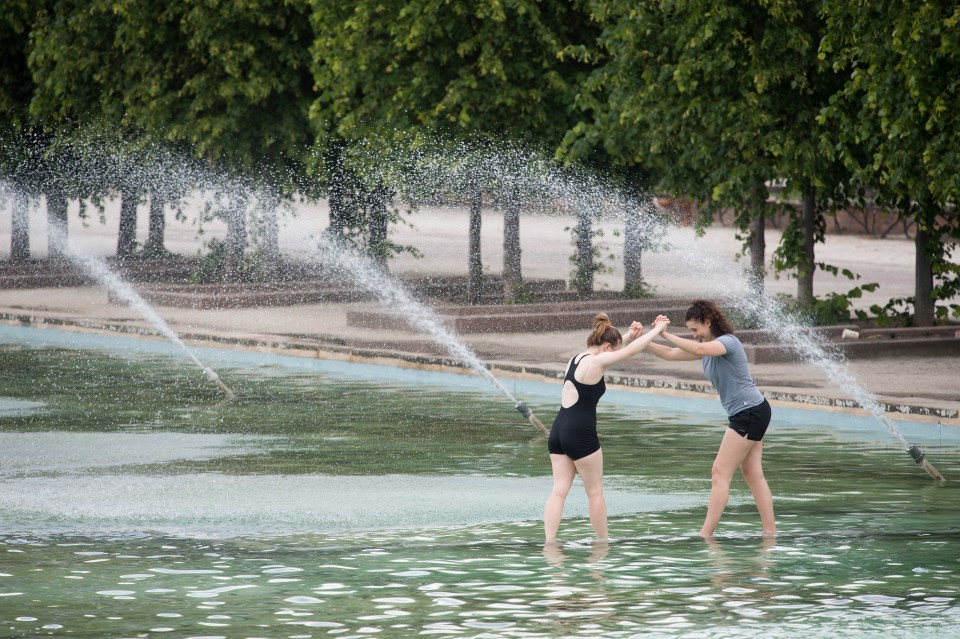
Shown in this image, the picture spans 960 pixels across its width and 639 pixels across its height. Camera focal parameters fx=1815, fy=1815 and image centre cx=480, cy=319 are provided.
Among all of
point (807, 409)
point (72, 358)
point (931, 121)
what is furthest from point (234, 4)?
point (807, 409)

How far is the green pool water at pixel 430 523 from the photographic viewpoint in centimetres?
768

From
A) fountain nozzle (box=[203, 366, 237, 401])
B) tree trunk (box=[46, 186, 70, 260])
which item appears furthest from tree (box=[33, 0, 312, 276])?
fountain nozzle (box=[203, 366, 237, 401])

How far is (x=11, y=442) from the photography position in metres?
13.4

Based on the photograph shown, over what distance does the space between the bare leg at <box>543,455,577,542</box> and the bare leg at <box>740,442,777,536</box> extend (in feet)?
3.14

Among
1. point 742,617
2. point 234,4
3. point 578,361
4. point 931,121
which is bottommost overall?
point 742,617

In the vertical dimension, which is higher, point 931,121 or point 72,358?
point 931,121

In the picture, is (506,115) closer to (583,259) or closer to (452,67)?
(452,67)

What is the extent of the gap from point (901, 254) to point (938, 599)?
32.1 metres

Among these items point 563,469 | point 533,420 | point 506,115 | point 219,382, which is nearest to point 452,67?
point 506,115

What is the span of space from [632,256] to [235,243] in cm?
664

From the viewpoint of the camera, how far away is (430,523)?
1005cm

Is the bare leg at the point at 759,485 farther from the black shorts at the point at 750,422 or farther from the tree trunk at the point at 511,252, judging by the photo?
the tree trunk at the point at 511,252

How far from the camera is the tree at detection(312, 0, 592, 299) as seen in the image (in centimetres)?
2189

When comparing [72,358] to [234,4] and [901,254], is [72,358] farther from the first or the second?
[901,254]
